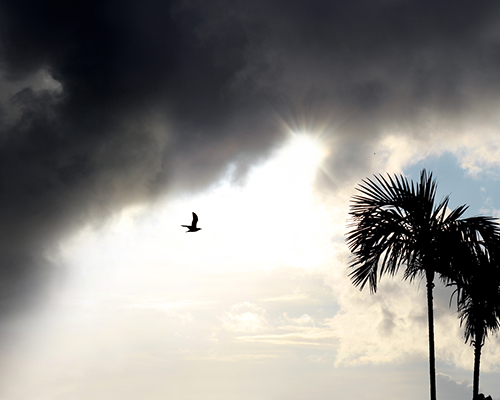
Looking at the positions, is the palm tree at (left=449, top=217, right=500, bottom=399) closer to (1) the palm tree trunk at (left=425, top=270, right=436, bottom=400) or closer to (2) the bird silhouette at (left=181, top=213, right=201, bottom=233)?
(1) the palm tree trunk at (left=425, top=270, right=436, bottom=400)

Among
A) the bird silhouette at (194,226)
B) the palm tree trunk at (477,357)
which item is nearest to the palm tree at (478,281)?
the palm tree trunk at (477,357)

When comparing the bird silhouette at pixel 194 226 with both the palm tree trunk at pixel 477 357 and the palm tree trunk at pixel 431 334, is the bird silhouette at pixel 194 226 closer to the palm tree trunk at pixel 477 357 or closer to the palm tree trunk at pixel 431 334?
the palm tree trunk at pixel 431 334

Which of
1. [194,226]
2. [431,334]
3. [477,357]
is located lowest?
[477,357]

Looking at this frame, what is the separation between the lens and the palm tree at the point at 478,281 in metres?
11.5

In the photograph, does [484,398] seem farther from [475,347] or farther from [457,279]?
[457,279]

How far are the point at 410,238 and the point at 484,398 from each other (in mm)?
6224

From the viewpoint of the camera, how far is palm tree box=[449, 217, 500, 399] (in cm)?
1152

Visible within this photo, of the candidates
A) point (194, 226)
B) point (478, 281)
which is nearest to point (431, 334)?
point (478, 281)

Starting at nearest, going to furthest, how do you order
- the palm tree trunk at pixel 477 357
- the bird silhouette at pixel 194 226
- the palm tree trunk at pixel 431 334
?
the palm tree trunk at pixel 431 334, the palm tree trunk at pixel 477 357, the bird silhouette at pixel 194 226

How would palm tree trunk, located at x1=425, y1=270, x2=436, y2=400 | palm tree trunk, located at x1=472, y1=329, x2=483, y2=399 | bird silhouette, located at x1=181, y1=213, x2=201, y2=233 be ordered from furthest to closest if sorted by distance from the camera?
bird silhouette, located at x1=181, y1=213, x2=201, y2=233, palm tree trunk, located at x1=472, y1=329, x2=483, y2=399, palm tree trunk, located at x1=425, y1=270, x2=436, y2=400

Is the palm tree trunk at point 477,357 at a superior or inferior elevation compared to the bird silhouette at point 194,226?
inferior

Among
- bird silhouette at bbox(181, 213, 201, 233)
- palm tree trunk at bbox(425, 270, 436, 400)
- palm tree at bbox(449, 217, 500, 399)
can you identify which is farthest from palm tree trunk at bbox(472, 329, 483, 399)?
bird silhouette at bbox(181, 213, 201, 233)

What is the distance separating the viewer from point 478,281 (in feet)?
41.9

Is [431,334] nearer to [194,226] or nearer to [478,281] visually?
[478,281]
